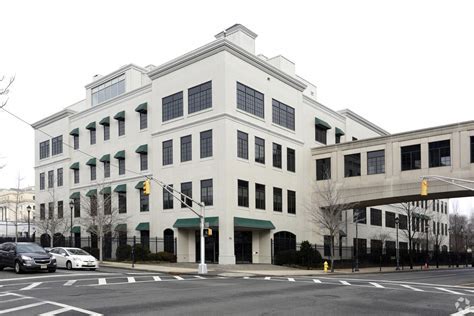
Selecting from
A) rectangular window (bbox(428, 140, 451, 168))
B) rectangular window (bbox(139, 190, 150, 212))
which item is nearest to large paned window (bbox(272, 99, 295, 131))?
rectangular window (bbox(428, 140, 451, 168))

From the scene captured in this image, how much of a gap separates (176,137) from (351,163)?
679 inches

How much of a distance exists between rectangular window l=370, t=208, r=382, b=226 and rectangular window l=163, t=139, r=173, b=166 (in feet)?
96.5

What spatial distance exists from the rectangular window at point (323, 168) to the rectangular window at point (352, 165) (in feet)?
Result: 6.25

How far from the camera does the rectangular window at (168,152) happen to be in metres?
46.1

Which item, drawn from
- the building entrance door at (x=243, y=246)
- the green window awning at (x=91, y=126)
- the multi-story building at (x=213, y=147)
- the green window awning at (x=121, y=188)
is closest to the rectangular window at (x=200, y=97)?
the multi-story building at (x=213, y=147)

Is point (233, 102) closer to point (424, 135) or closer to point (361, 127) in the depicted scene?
point (424, 135)

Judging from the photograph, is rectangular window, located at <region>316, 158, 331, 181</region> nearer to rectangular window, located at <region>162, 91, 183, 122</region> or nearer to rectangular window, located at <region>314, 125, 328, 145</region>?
rectangular window, located at <region>314, 125, 328, 145</region>

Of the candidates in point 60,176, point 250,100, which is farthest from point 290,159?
point 60,176

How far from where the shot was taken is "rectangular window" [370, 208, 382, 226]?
208 ft

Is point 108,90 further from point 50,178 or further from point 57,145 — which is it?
point 50,178

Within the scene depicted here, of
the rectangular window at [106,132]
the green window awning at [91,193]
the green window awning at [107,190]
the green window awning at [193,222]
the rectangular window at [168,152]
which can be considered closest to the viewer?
the green window awning at [193,222]

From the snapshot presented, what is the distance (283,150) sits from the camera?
47906 millimetres

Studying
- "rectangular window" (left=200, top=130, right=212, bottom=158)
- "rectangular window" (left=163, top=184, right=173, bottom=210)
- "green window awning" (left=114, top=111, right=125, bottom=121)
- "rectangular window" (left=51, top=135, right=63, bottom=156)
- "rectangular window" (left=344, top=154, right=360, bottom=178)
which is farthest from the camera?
"rectangular window" (left=51, top=135, right=63, bottom=156)

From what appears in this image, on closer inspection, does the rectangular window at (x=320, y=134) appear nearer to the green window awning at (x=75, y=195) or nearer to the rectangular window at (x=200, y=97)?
the rectangular window at (x=200, y=97)
